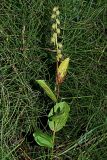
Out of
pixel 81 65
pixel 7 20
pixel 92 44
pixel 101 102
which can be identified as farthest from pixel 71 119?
pixel 7 20

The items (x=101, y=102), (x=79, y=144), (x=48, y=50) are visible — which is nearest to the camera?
→ (x=79, y=144)

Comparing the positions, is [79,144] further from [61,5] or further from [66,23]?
[61,5]

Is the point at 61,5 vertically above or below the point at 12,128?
above

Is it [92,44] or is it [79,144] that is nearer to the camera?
[79,144]

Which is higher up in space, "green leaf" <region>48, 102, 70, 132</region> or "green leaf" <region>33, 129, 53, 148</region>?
"green leaf" <region>48, 102, 70, 132</region>

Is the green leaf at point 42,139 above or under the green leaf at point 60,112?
under
